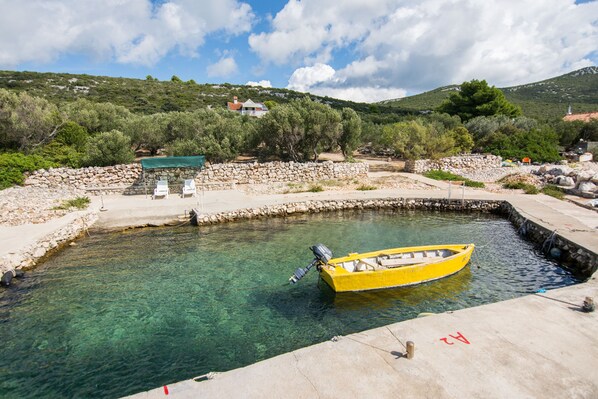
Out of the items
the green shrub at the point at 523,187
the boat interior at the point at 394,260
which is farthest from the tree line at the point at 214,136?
the boat interior at the point at 394,260

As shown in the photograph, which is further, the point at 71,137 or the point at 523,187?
the point at 71,137

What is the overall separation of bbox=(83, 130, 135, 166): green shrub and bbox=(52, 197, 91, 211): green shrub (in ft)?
16.6

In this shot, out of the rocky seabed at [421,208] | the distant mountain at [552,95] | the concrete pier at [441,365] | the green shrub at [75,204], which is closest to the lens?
the concrete pier at [441,365]

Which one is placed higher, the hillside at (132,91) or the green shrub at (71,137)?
the hillside at (132,91)

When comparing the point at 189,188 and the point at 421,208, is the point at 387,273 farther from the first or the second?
the point at 189,188

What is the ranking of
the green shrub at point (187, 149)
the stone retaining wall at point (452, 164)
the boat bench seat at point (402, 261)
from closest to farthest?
1. the boat bench seat at point (402, 261)
2. the green shrub at point (187, 149)
3. the stone retaining wall at point (452, 164)

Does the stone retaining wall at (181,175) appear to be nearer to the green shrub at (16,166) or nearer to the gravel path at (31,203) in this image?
the green shrub at (16,166)

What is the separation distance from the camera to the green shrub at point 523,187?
68.5ft

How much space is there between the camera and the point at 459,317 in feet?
22.9

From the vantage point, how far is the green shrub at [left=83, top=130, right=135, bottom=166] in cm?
2253

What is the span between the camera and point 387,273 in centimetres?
948

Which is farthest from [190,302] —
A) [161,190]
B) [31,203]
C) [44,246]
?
[31,203]

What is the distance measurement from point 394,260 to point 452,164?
21.5 meters

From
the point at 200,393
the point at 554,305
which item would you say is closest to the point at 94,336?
the point at 200,393
